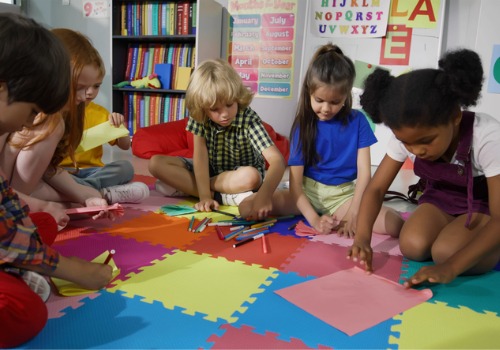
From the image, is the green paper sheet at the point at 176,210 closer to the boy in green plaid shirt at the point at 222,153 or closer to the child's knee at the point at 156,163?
the boy in green plaid shirt at the point at 222,153

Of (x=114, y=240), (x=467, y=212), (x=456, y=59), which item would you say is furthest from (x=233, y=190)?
(x=456, y=59)

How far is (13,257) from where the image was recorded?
2.19ft

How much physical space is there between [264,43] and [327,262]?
2.26 metres

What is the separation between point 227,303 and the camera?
83cm

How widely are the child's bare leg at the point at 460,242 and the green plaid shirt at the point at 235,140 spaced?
648 millimetres

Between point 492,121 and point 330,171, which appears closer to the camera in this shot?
point 492,121

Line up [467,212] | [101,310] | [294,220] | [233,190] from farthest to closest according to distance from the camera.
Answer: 1. [233,190]
2. [294,220]
3. [467,212]
4. [101,310]

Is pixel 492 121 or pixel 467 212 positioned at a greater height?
pixel 492 121

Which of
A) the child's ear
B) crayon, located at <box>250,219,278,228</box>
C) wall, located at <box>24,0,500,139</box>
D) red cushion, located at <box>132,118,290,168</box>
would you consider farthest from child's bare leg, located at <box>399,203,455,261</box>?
wall, located at <box>24,0,500,139</box>

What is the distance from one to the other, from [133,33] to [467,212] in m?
2.74

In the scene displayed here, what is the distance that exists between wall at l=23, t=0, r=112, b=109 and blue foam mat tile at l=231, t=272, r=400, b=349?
298cm

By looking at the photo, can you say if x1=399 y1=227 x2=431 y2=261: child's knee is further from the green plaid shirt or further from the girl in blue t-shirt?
the green plaid shirt

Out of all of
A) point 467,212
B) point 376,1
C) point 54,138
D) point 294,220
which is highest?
point 376,1

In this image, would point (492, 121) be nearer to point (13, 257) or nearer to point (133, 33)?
point (13, 257)
